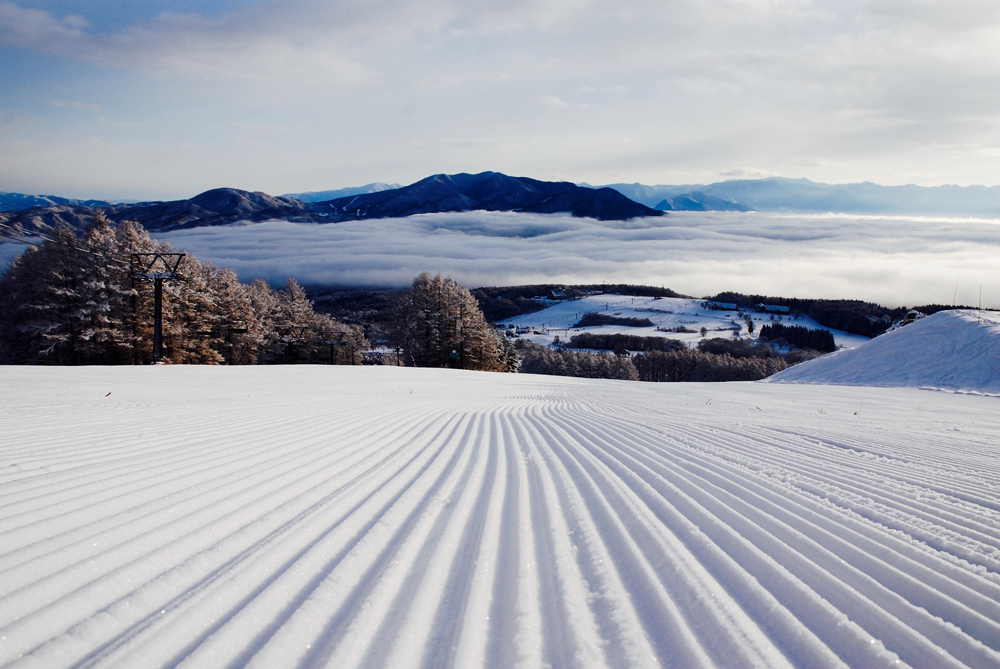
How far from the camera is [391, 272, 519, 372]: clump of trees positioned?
3525 cm

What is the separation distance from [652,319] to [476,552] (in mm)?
131834

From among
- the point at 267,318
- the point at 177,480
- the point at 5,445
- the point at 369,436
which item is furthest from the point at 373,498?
the point at 267,318

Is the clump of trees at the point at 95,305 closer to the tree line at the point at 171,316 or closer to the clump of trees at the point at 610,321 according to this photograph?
the tree line at the point at 171,316

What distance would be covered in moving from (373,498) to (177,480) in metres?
1.49

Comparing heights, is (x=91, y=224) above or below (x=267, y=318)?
above

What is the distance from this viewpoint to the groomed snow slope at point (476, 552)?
1.91 m

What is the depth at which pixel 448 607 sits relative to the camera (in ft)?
7.27

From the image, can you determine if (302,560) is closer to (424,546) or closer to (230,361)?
(424,546)

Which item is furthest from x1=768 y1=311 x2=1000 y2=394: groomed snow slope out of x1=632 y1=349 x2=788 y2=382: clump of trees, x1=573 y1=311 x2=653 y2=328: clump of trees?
x1=573 y1=311 x2=653 y2=328: clump of trees

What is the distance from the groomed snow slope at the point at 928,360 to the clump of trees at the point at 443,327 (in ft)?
63.8

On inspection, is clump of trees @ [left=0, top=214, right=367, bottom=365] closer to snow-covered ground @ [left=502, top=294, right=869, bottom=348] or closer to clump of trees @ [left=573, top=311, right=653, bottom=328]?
snow-covered ground @ [left=502, top=294, right=869, bottom=348]

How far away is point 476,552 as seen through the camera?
280cm

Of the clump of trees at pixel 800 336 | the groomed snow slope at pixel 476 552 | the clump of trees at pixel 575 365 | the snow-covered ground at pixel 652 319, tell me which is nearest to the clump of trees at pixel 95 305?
the groomed snow slope at pixel 476 552

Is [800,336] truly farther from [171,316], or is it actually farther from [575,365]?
[171,316]
